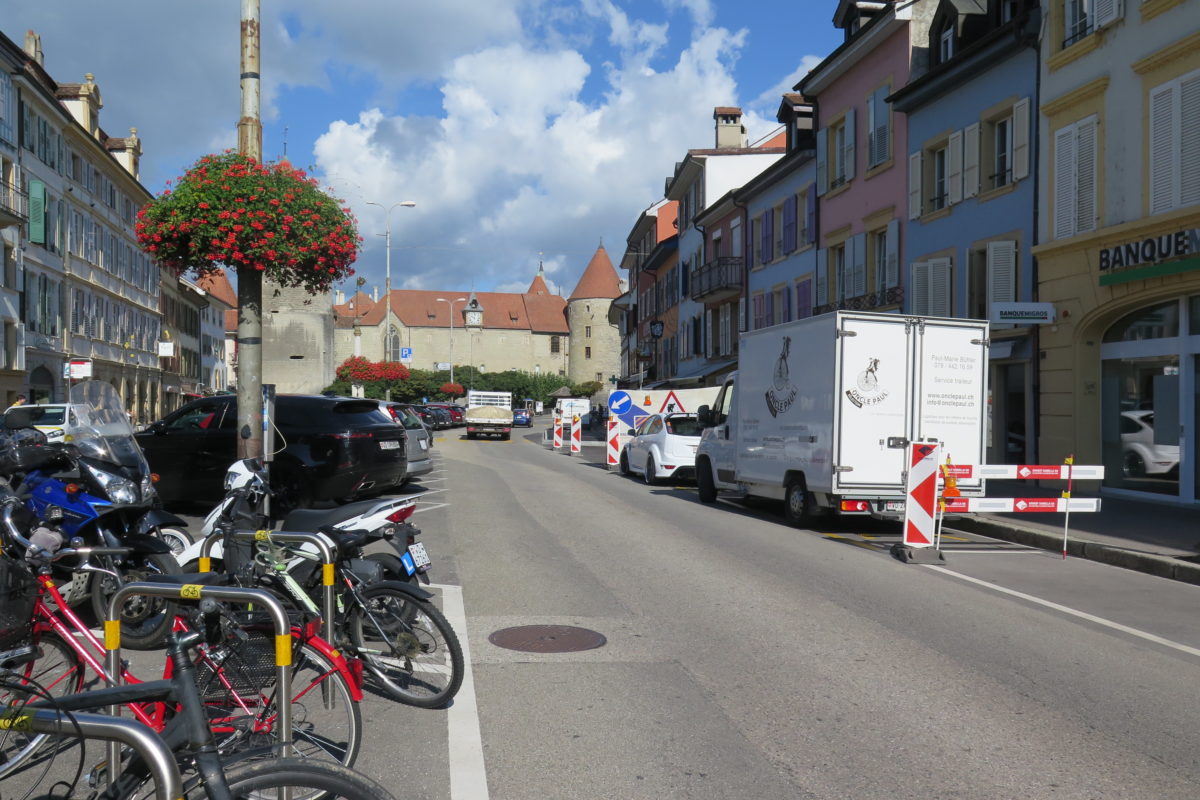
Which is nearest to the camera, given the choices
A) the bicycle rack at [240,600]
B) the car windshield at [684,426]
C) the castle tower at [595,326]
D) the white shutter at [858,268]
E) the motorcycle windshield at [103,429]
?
the bicycle rack at [240,600]

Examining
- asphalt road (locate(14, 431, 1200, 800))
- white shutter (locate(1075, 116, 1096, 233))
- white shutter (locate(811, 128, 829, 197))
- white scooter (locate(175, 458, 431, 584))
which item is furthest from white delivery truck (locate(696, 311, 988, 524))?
white shutter (locate(811, 128, 829, 197))

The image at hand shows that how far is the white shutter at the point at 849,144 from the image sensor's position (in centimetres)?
2689

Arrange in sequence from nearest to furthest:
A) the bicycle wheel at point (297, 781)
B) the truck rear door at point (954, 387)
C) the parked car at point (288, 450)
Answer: the bicycle wheel at point (297, 781) < the truck rear door at point (954, 387) < the parked car at point (288, 450)

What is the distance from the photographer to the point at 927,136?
22703 millimetres

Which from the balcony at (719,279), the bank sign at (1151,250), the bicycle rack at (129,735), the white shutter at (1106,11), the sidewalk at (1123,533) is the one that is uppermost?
the white shutter at (1106,11)

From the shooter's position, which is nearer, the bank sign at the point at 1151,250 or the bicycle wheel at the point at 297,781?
the bicycle wheel at the point at 297,781

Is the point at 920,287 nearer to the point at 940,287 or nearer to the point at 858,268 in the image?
the point at 940,287

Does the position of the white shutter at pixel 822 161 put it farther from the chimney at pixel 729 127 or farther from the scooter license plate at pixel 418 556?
the scooter license plate at pixel 418 556

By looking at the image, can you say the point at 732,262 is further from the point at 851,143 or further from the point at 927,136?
the point at 927,136

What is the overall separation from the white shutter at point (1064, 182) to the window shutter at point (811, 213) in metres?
11.7

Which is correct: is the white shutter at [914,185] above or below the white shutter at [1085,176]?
above

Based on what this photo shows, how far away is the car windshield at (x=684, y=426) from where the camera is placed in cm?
2153

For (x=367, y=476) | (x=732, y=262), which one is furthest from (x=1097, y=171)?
(x=732, y=262)

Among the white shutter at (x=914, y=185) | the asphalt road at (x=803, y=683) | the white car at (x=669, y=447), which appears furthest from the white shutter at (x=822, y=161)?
the asphalt road at (x=803, y=683)
